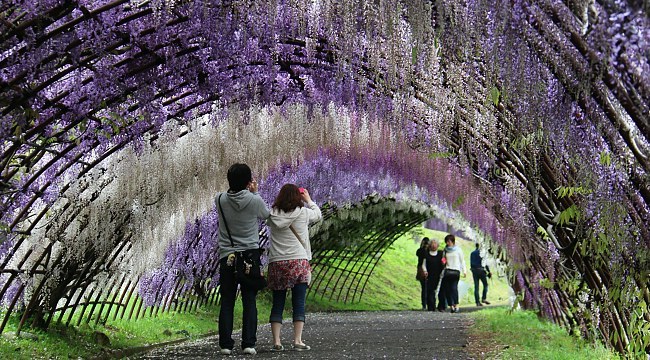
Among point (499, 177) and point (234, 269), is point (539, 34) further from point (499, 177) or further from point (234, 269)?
point (499, 177)

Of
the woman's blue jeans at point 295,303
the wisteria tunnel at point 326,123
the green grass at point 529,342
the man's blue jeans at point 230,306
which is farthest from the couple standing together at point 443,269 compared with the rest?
the man's blue jeans at point 230,306

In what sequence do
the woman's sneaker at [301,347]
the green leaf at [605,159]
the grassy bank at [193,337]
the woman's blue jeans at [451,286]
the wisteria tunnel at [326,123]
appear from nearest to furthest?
the wisteria tunnel at [326,123]
the green leaf at [605,159]
the grassy bank at [193,337]
the woman's sneaker at [301,347]
the woman's blue jeans at [451,286]

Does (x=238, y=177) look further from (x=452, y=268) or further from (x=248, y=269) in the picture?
(x=452, y=268)

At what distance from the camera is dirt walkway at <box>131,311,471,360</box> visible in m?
8.04

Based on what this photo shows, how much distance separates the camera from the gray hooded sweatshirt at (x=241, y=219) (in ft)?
24.9

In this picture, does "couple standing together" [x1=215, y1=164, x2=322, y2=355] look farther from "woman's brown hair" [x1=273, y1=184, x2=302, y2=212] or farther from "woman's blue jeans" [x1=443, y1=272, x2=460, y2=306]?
"woman's blue jeans" [x1=443, y1=272, x2=460, y2=306]

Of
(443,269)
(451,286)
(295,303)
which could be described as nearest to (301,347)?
(295,303)

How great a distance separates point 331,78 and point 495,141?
1.62m

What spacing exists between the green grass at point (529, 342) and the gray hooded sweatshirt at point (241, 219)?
214 cm

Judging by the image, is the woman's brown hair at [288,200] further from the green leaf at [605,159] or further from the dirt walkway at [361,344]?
the green leaf at [605,159]

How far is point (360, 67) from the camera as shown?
7.77 metres

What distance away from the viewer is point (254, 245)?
25.0 ft

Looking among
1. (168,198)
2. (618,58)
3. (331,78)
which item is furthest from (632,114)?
(168,198)

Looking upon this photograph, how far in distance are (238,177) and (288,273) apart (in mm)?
1008
